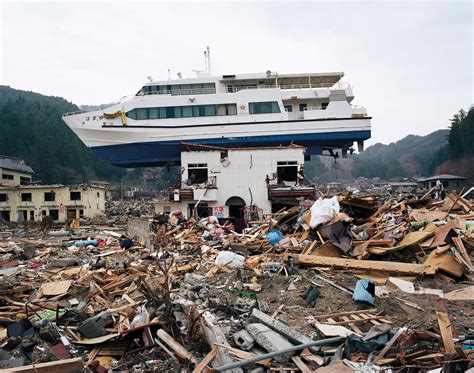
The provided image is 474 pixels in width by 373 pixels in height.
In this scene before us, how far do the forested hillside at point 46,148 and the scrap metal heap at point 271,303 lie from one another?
48866 mm

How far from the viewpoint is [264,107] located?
26.3 meters

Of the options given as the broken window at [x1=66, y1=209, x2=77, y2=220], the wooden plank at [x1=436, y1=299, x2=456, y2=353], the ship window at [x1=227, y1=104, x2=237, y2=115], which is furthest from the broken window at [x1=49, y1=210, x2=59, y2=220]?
the wooden plank at [x1=436, y1=299, x2=456, y2=353]

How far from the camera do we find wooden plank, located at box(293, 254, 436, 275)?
285 inches

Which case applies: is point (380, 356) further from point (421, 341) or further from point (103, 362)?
point (103, 362)

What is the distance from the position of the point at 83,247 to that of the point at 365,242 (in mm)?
9661

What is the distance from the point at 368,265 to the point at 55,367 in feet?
18.7

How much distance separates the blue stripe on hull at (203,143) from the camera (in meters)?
26.3

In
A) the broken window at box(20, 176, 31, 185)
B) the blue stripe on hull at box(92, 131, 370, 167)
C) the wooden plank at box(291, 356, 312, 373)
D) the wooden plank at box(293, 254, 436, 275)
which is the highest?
the blue stripe on hull at box(92, 131, 370, 167)

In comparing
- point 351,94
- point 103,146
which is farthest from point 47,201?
point 351,94

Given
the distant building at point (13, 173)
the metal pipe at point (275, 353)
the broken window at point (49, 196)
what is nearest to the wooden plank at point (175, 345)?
the metal pipe at point (275, 353)

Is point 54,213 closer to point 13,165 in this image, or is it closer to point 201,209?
point 13,165

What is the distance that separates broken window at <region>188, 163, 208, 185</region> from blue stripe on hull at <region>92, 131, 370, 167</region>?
4.07m

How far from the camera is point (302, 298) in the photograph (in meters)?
6.26

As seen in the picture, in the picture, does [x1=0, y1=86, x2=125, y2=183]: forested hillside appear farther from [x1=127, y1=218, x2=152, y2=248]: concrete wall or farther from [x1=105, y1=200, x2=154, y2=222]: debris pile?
[x1=127, y1=218, x2=152, y2=248]: concrete wall
